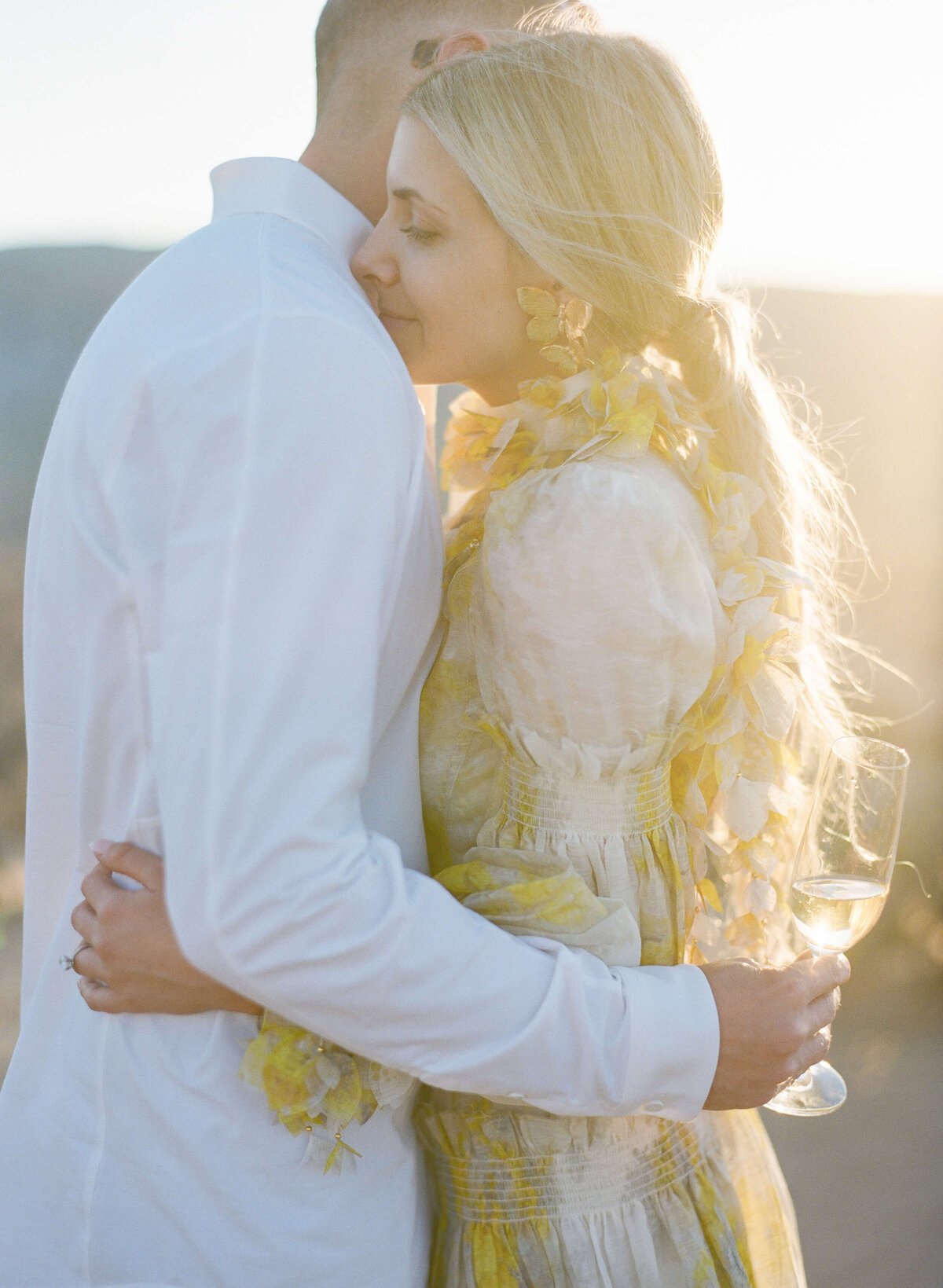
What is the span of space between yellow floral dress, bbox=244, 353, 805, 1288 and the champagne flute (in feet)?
0.24

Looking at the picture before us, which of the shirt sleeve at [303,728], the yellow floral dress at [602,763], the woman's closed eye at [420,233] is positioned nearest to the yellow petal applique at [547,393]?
the yellow floral dress at [602,763]

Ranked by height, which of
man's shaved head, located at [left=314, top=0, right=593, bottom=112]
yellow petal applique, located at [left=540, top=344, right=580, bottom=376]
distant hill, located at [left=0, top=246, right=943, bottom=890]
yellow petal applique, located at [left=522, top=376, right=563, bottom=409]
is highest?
man's shaved head, located at [left=314, top=0, right=593, bottom=112]

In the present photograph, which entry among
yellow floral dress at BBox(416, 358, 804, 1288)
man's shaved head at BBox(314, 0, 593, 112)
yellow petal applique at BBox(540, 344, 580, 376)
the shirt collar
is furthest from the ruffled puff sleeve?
man's shaved head at BBox(314, 0, 593, 112)

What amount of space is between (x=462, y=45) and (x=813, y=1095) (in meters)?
1.64

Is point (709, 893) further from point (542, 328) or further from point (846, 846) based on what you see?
point (542, 328)

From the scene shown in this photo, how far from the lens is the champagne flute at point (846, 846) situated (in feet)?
5.18

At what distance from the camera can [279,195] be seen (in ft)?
4.55

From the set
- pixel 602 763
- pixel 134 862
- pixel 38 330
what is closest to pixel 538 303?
pixel 602 763

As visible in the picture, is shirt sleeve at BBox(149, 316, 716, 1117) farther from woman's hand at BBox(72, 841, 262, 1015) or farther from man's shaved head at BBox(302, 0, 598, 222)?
man's shaved head at BBox(302, 0, 598, 222)

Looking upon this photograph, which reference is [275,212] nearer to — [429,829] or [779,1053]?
[429,829]

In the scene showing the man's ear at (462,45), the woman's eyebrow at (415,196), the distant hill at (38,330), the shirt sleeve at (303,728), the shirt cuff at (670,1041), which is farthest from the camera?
the distant hill at (38,330)

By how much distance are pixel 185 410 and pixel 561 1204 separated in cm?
105

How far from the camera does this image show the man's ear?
1.58 metres

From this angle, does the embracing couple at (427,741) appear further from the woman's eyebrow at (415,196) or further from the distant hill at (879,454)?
the distant hill at (879,454)
